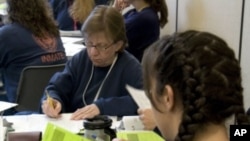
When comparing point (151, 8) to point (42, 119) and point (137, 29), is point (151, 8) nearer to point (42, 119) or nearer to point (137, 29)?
point (137, 29)

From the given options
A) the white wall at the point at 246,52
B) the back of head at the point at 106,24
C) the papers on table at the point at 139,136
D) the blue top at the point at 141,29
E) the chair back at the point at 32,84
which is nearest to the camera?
the papers on table at the point at 139,136

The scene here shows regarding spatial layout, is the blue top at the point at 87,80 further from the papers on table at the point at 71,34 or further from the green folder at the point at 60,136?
the papers on table at the point at 71,34

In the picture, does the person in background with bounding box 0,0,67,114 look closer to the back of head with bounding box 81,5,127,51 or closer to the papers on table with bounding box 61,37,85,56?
the papers on table with bounding box 61,37,85,56

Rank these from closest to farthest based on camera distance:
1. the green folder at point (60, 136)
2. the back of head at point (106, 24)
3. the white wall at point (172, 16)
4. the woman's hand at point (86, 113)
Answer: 1. the green folder at point (60, 136)
2. the woman's hand at point (86, 113)
3. the back of head at point (106, 24)
4. the white wall at point (172, 16)

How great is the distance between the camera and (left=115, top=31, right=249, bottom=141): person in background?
1.00 m

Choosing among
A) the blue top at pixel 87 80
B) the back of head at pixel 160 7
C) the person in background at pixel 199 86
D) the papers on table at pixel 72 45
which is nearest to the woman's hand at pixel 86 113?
the blue top at pixel 87 80

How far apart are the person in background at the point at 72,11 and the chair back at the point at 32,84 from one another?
1.69m

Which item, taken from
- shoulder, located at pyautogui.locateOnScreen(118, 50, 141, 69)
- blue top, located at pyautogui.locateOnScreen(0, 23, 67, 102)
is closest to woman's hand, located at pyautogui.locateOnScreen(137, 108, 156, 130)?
shoulder, located at pyautogui.locateOnScreen(118, 50, 141, 69)

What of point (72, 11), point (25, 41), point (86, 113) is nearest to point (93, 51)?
point (86, 113)

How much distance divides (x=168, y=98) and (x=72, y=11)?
3.40 metres

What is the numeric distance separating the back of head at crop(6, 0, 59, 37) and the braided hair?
1797mm

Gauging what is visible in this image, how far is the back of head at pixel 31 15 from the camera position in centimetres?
268

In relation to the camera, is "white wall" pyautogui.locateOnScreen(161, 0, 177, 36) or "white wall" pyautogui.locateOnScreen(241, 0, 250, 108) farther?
"white wall" pyautogui.locateOnScreen(161, 0, 177, 36)

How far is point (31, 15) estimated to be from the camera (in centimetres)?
270
